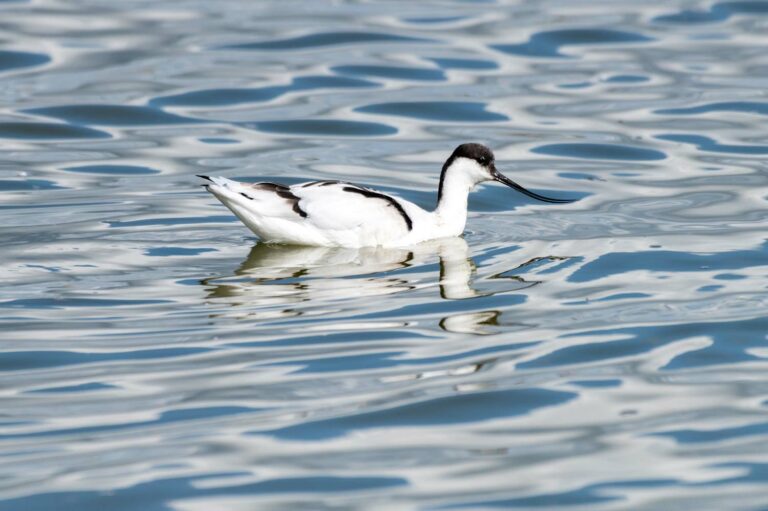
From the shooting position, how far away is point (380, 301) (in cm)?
1067

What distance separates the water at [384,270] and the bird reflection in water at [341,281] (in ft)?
0.11

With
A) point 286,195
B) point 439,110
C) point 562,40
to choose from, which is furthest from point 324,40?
point 286,195

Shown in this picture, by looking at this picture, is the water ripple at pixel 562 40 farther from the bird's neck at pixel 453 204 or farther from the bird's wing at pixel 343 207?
the bird's wing at pixel 343 207

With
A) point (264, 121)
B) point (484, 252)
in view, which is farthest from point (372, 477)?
point (264, 121)

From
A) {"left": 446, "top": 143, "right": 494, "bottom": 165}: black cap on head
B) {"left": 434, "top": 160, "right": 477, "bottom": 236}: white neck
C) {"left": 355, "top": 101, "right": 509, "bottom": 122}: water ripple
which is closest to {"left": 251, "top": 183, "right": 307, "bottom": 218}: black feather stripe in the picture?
{"left": 434, "top": 160, "right": 477, "bottom": 236}: white neck

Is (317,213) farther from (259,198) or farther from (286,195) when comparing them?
(259,198)

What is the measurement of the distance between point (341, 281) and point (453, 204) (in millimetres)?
1922

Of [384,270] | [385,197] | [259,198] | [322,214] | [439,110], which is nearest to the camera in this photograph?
[384,270]

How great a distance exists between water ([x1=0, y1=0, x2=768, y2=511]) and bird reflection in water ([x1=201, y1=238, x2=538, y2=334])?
0.03 metres

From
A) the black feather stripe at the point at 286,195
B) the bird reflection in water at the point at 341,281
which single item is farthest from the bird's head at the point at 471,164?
the black feather stripe at the point at 286,195

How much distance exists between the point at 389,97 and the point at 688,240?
636 centimetres

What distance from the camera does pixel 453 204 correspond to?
1292 cm

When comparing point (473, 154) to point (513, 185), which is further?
point (513, 185)

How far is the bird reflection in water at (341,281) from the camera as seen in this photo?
10406 mm
